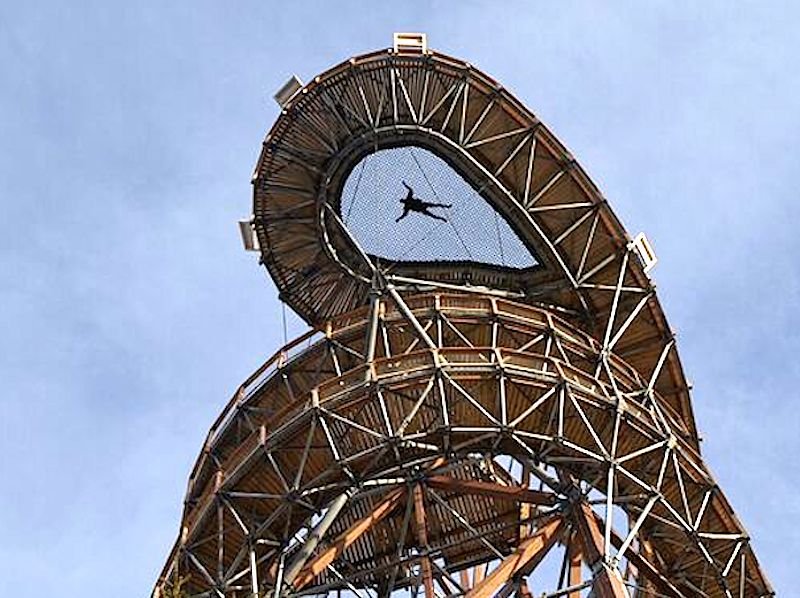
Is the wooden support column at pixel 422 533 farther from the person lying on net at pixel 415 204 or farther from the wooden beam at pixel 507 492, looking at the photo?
the person lying on net at pixel 415 204

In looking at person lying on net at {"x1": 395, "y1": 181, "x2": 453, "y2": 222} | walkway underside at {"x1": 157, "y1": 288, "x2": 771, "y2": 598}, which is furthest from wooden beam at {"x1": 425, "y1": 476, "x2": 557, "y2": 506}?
person lying on net at {"x1": 395, "y1": 181, "x2": 453, "y2": 222}

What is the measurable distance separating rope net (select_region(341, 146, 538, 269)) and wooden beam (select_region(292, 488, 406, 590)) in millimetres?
5812

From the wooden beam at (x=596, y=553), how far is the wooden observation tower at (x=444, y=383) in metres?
0.06

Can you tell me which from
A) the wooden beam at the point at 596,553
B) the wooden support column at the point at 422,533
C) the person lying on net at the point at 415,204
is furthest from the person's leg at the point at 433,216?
the wooden beam at the point at 596,553

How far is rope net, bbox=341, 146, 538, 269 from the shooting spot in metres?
36.6

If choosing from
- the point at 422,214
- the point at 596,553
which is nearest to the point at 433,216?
the point at 422,214

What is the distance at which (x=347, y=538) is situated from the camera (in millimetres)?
33781

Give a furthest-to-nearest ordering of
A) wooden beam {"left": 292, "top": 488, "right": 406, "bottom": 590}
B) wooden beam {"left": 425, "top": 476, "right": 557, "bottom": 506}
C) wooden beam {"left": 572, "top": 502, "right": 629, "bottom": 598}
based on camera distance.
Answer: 1. wooden beam {"left": 425, "top": 476, "right": 557, "bottom": 506}
2. wooden beam {"left": 292, "top": 488, "right": 406, "bottom": 590}
3. wooden beam {"left": 572, "top": 502, "right": 629, "bottom": 598}

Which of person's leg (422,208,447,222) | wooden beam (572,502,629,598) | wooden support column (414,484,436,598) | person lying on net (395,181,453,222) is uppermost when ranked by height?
person lying on net (395,181,453,222)

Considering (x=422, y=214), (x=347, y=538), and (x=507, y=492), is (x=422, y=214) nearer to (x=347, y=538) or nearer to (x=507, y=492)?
(x=507, y=492)

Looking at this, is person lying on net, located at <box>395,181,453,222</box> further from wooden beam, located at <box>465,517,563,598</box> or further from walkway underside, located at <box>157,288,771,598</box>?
wooden beam, located at <box>465,517,563,598</box>

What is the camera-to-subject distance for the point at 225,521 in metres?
32.0

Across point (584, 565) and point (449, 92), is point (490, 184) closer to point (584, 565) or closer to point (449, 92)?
point (449, 92)

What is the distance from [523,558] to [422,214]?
873cm
